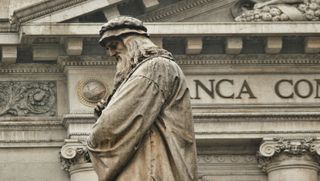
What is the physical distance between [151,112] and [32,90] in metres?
24.5

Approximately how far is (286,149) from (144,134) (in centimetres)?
2380

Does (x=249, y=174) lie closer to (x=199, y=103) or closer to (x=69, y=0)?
(x=199, y=103)

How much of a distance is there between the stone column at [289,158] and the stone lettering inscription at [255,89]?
2.56 feet

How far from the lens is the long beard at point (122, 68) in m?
11.6

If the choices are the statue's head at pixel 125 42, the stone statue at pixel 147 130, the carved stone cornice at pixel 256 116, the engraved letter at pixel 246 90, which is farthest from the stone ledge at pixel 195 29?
the stone statue at pixel 147 130

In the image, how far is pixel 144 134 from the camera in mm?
11180

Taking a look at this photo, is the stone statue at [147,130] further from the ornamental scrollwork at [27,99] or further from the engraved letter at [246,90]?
the ornamental scrollwork at [27,99]

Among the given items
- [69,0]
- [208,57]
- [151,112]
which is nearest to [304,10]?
[208,57]

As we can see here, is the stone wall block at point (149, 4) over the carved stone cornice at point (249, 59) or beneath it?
over

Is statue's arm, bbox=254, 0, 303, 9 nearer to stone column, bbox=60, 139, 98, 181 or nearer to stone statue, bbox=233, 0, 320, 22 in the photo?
stone statue, bbox=233, 0, 320, 22

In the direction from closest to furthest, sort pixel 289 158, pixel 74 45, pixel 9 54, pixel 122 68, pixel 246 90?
1. pixel 122 68
2. pixel 289 158
3. pixel 74 45
4. pixel 246 90
5. pixel 9 54

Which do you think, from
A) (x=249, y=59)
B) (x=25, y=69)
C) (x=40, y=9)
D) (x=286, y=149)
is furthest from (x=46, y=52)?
(x=286, y=149)

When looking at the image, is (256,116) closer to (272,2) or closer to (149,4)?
(272,2)

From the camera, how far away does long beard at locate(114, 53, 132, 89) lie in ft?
38.0
